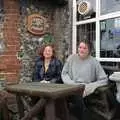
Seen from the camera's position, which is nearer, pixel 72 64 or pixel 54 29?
pixel 72 64

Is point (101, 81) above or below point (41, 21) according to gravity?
below

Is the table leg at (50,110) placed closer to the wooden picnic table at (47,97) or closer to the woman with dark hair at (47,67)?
the wooden picnic table at (47,97)

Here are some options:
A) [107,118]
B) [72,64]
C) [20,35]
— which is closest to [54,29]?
[20,35]

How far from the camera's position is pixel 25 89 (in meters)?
4.09

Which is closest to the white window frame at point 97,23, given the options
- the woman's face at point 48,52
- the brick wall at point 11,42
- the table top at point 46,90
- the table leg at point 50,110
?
the woman's face at point 48,52

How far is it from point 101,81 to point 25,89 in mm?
1218

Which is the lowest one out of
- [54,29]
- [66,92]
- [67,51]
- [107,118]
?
[107,118]

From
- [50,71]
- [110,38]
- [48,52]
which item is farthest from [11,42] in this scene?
[110,38]

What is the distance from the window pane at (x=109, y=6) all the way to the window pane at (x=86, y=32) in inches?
13.5

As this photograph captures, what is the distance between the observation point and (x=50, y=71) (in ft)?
16.8

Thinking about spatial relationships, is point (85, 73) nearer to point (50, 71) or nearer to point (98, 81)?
point (98, 81)

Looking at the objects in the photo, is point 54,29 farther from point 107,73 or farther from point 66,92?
point 66,92

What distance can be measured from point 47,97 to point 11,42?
1.84 meters

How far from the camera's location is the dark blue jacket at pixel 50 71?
5117 mm
